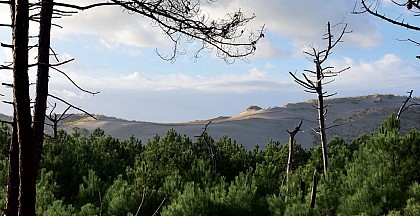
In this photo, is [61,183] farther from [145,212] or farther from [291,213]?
[291,213]

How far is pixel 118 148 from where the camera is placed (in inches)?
570

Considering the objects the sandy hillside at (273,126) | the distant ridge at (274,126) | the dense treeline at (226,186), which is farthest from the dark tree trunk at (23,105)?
the sandy hillside at (273,126)

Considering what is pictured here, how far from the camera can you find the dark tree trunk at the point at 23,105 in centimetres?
298

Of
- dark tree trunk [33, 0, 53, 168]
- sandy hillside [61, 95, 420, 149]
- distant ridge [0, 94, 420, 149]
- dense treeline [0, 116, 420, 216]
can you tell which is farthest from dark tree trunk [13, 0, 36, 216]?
sandy hillside [61, 95, 420, 149]

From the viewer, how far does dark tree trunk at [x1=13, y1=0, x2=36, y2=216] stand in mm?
2979

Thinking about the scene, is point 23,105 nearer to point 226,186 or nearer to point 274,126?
point 226,186

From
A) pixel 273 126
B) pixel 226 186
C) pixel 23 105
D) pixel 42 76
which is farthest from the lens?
pixel 273 126

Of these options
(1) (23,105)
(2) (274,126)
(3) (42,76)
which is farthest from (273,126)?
(1) (23,105)

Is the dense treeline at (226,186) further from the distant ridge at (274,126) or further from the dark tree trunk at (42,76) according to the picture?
the distant ridge at (274,126)

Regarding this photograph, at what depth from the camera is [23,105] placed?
2.99m

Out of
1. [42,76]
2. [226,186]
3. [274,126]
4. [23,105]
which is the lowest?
[226,186]

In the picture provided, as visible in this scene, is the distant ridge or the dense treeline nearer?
the dense treeline

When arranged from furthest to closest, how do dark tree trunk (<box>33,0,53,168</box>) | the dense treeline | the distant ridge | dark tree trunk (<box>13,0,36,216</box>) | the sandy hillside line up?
1. the sandy hillside
2. the distant ridge
3. the dense treeline
4. dark tree trunk (<box>33,0,53,168</box>)
5. dark tree trunk (<box>13,0,36,216</box>)

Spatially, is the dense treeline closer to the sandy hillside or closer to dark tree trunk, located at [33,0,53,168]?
dark tree trunk, located at [33,0,53,168]
